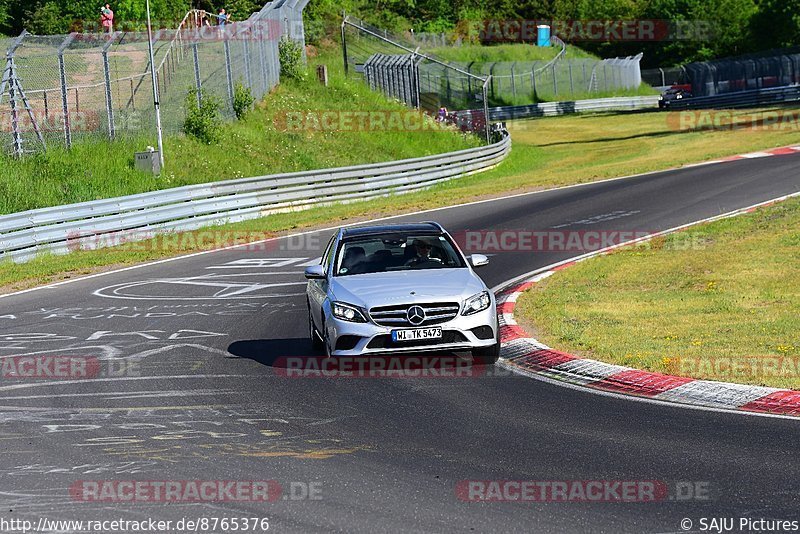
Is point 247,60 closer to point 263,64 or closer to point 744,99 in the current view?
point 263,64

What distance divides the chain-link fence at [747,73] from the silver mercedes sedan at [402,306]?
60.8 m

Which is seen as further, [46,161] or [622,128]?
[622,128]

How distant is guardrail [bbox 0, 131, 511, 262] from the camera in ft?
76.7

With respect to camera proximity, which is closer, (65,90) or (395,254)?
(395,254)

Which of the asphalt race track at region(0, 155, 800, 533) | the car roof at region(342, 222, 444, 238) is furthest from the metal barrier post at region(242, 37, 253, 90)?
the car roof at region(342, 222, 444, 238)

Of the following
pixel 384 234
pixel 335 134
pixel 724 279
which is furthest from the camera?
pixel 335 134

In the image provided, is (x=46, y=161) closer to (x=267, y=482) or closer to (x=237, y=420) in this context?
(x=237, y=420)

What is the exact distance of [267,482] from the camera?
24.6 feet

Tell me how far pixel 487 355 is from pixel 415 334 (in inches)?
35.4

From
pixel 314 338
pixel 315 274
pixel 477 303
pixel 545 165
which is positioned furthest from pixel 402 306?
pixel 545 165

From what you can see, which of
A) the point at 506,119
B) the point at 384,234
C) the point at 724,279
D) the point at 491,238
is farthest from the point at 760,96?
the point at 384,234

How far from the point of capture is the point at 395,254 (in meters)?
12.9

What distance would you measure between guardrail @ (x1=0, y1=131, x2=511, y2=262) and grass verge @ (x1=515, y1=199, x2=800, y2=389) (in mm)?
11116

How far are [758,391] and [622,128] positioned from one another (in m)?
51.1
